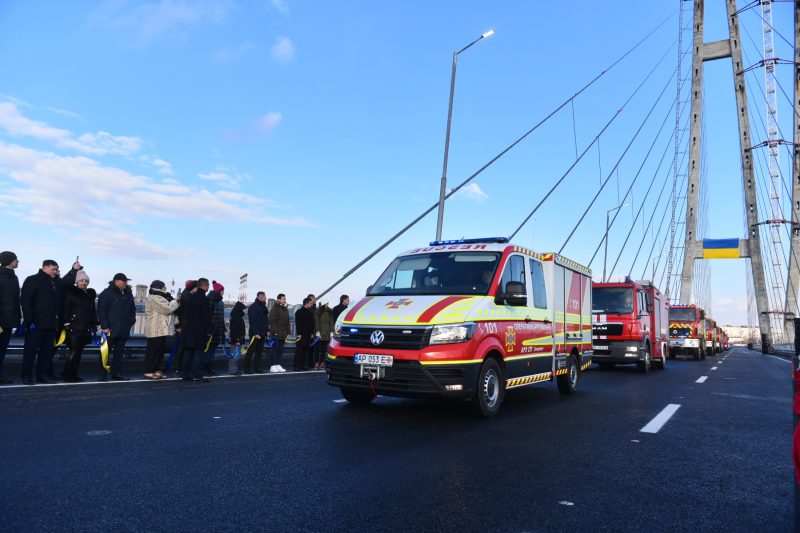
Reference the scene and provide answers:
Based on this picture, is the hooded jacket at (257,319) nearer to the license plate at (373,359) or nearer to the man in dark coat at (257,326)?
the man in dark coat at (257,326)

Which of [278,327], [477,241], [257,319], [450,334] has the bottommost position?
[278,327]

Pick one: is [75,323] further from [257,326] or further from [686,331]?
[686,331]

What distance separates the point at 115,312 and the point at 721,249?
190 ft

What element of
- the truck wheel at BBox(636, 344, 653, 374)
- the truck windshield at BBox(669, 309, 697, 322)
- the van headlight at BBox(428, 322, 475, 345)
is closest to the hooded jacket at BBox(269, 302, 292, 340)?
the van headlight at BBox(428, 322, 475, 345)

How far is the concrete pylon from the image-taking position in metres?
50.2

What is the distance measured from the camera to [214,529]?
2951mm

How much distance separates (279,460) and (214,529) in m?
1.51

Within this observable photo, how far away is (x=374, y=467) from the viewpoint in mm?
4305

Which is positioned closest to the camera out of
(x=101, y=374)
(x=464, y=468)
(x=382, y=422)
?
(x=464, y=468)

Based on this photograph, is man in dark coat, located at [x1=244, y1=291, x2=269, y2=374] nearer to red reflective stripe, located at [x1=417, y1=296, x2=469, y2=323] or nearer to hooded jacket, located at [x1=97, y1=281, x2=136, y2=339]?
hooded jacket, located at [x1=97, y1=281, x2=136, y2=339]

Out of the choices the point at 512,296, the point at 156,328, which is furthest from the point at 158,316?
the point at 512,296

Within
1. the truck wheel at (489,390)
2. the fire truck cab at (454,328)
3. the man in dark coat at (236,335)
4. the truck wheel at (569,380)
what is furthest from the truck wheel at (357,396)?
the man in dark coat at (236,335)

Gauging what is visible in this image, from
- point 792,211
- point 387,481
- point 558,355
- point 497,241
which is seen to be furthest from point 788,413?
point 792,211

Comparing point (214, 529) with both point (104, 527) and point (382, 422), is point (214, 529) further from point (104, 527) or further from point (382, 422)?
point (382, 422)
